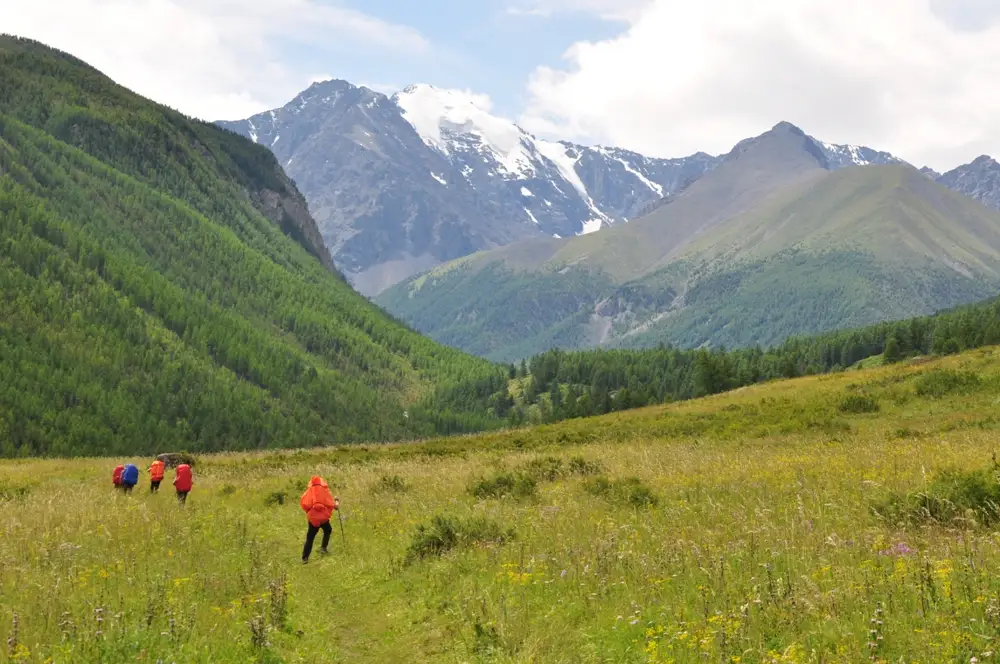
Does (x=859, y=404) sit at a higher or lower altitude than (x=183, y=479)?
higher

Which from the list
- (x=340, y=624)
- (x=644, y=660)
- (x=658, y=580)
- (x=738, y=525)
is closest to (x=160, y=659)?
(x=340, y=624)

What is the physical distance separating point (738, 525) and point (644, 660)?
458 centimetres

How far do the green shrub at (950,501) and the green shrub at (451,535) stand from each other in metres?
6.89

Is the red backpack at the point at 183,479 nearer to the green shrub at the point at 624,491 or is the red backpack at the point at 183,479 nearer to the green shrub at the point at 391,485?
the green shrub at the point at 391,485

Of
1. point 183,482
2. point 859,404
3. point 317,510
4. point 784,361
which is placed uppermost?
point 784,361

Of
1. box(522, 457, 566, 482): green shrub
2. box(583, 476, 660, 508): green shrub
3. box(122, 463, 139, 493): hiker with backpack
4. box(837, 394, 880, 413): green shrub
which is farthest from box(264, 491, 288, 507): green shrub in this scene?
box(837, 394, 880, 413): green shrub

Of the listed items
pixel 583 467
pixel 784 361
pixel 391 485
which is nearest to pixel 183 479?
pixel 391 485

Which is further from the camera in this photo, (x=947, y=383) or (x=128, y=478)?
(x=947, y=383)

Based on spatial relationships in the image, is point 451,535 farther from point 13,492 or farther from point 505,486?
point 13,492

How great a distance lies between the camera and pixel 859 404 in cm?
3800

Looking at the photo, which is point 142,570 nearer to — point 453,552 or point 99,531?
point 99,531

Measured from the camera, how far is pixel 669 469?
19.9m

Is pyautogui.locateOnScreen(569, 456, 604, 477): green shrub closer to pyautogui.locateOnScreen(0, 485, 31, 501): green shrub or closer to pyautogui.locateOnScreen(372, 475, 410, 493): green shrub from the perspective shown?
pyautogui.locateOnScreen(372, 475, 410, 493): green shrub

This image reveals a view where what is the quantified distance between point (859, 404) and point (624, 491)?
27.3m
